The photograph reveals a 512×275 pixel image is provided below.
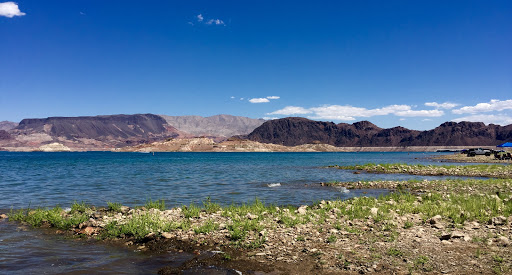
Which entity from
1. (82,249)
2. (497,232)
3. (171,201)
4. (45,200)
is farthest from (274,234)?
(45,200)

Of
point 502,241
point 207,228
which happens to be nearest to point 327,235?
point 207,228

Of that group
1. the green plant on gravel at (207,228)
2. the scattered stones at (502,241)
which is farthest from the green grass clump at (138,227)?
the scattered stones at (502,241)

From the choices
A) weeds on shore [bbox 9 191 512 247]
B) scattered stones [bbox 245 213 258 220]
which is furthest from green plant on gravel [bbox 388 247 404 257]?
scattered stones [bbox 245 213 258 220]

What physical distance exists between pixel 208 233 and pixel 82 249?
4773mm

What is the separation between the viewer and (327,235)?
1201 cm

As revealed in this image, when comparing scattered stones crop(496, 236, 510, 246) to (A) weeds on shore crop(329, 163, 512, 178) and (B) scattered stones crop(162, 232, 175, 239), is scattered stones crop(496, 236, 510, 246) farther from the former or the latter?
(A) weeds on shore crop(329, 163, 512, 178)

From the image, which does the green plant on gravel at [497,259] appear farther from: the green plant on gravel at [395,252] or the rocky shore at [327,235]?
the green plant on gravel at [395,252]

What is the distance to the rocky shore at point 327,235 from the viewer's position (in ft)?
30.5

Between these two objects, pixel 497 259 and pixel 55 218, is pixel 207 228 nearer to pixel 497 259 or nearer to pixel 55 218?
pixel 55 218

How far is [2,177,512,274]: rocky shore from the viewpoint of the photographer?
928 centimetres

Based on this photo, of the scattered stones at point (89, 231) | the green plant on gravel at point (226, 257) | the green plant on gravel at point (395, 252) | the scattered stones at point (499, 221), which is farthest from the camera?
the scattered stones at point (89, 231)

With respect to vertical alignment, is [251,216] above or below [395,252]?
below

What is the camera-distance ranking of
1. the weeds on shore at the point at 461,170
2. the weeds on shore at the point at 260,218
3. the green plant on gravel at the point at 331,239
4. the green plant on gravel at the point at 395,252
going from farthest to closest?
1. the weeds on shore at the point at 461,170
2. the weeds on shore at the point at 260,218
3. the green plant on gravel at the point at 331,239
4. the green plant on gravel at the point at 395,252

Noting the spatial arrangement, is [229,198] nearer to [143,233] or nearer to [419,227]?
[143,233]
